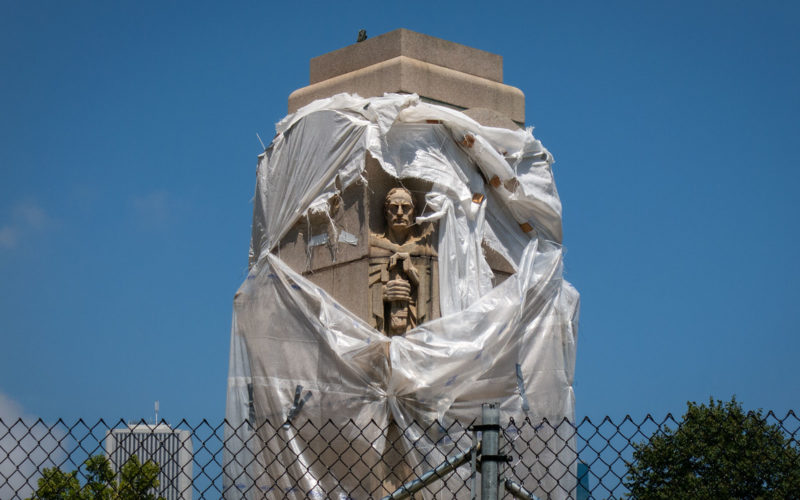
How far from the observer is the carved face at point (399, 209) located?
9156 mm

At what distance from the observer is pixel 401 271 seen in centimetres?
910

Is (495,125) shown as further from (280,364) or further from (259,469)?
(259,469)

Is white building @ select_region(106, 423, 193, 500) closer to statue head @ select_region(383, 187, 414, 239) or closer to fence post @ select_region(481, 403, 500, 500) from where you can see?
fence post @ select_region(481, 403, 500, 500)

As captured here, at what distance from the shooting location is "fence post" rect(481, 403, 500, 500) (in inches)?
184

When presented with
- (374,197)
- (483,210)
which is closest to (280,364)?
(374,197)

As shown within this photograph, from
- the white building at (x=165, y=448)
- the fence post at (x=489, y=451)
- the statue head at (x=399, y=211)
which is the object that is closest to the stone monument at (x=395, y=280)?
the statue head at (x=399, y=211)

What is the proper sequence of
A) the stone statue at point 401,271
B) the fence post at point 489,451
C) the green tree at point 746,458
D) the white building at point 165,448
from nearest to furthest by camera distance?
1. the fence post at point 489,451
2. the green tree at point 746,458
3. the white building at point 165,448
4. the stone statue at point 401,271

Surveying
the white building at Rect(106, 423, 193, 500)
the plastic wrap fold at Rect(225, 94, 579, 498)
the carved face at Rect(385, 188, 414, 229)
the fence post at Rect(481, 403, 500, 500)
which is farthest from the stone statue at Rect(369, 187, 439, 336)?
the fence post at Rect(481, 403, 500, 500)

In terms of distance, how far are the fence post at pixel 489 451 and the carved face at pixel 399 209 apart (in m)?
4.55

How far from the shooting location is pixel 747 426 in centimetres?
524

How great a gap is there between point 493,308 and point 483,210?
955mm

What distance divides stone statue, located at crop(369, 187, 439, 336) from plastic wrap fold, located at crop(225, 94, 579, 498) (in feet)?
0.47

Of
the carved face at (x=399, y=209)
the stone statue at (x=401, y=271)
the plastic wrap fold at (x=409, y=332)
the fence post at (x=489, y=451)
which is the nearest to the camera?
the fence post at (x=489, y=451)

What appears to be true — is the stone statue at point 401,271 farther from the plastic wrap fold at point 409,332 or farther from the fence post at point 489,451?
the fence post at point 489,451
